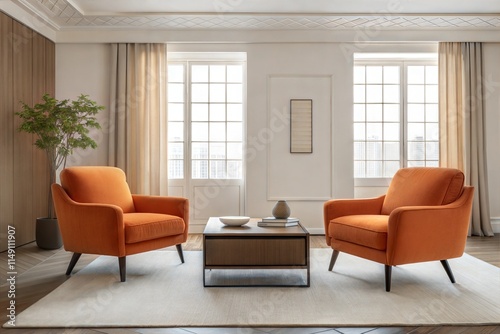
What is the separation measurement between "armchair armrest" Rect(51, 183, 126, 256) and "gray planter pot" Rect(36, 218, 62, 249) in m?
1.22

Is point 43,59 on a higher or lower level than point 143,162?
higher

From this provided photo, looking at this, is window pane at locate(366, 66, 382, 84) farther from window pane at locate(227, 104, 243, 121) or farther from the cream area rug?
the cream area rug

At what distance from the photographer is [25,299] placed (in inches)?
120

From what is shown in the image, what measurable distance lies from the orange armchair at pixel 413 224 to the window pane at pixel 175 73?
326 centimetres

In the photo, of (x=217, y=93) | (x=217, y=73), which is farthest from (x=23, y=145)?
(x=217, y=73)

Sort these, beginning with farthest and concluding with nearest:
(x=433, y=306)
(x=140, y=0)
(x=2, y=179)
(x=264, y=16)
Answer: (x=264, y=16) < (x=140, y=0) < (x=2, y=179) < (x=433, y=306)

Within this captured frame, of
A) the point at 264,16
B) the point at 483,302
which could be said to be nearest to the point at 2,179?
the point at 264,16

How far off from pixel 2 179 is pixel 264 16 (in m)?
3.51

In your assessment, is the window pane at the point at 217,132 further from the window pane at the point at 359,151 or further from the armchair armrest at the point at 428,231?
the armchair armrest at the point at 428,231

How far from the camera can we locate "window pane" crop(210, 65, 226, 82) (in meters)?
6.24

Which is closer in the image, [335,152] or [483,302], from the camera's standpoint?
[483,302]

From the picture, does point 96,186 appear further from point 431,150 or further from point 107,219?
point 431,150

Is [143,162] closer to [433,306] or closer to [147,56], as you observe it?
[147,56]

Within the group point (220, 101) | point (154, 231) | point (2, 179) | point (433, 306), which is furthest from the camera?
point (220, 101)
